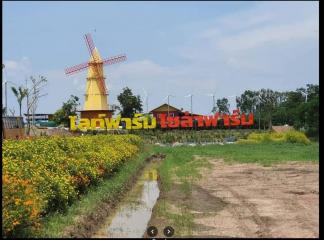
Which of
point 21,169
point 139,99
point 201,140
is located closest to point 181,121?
point 201,140

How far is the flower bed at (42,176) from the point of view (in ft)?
22.2

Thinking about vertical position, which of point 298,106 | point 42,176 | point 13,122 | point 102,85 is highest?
point 102,85

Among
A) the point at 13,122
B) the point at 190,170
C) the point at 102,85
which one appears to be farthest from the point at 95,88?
the point at 190,170

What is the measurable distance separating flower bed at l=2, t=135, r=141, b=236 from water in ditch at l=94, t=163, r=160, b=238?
92cm

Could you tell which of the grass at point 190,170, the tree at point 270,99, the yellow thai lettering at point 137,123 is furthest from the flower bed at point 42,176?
the yellow thai lettering at point 137,123

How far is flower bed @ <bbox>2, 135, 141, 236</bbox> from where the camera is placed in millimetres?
6758

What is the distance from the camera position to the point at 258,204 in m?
10.3

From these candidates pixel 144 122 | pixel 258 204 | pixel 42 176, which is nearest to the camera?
pixel 42 176

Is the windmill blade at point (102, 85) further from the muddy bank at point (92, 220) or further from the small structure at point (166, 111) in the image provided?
the muddy bank at point (92, 220)

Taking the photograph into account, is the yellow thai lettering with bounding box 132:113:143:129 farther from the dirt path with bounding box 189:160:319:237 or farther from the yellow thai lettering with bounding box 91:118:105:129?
the dirt path with bounding box 189:160:319:237

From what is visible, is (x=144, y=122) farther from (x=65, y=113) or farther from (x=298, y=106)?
(x=298, y=106)

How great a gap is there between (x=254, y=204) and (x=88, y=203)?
10.5 ft

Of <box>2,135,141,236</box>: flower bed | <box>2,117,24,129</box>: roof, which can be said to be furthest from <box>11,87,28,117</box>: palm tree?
<box>2,135,141,236</box>: flower bed

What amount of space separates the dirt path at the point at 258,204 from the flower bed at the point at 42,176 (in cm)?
229
